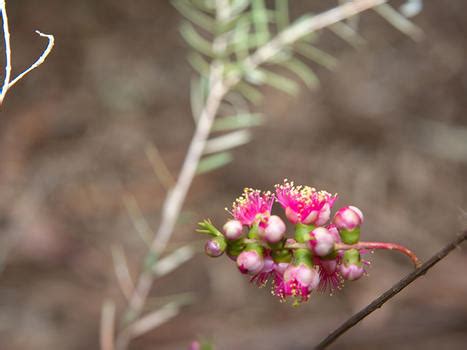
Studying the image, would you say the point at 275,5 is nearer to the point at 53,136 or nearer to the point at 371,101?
the point at 371,101

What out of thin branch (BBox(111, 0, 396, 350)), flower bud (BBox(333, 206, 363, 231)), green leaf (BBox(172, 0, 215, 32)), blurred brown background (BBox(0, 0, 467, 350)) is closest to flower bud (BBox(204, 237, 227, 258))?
flower bud (BBox(333, 206, 363, 231))

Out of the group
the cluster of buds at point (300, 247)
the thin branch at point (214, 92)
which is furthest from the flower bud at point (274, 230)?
the thin branch at point (214, 92)

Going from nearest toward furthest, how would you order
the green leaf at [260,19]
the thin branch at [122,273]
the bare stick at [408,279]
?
1. the bare stick at [408,279]
2. the green leaf at [260,19]
3. the thin branch at [122,273]

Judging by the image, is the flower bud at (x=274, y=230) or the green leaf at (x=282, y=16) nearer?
the flower bud at (x=274, y=230)

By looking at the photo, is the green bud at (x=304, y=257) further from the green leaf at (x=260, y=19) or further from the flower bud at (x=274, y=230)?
the green leaf at (x=260, y=19)

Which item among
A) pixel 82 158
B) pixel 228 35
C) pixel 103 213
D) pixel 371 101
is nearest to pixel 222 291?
pixel 103 213

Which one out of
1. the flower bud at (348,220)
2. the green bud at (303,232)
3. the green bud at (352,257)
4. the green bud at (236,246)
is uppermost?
the flower bud at (348,220)

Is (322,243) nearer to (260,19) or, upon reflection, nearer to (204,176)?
(260,19)
